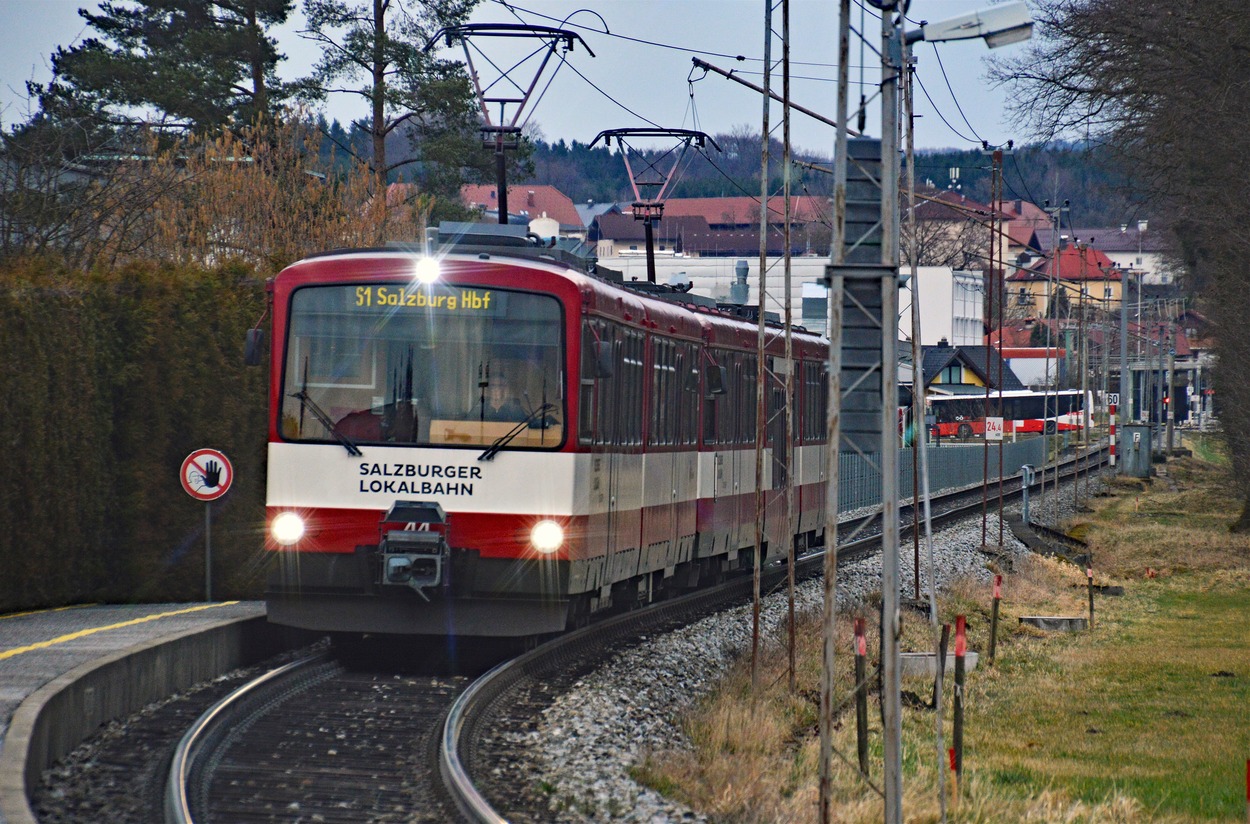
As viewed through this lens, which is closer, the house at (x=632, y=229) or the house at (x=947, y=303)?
the house at (x=947, y=303)

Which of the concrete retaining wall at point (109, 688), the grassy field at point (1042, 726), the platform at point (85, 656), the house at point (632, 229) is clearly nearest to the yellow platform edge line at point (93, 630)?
the platform at point (85, 656)

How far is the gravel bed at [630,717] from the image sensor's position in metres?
9.65

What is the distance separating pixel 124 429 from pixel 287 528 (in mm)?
4682

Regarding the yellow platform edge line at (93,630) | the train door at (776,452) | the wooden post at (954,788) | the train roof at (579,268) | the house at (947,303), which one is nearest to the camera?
the wooden post at (954,788)

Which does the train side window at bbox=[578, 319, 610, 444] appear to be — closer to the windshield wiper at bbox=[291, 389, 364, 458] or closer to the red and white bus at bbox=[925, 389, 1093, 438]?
the windshield wiper at bbox=[291, 389, 364, 458]

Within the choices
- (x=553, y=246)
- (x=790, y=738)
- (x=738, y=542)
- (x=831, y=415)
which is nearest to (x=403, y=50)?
(x=738, y=542)

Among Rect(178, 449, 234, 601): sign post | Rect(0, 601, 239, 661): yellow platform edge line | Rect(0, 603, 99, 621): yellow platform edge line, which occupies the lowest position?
Rect(0, 603, 99, 621): yellow platform edge line

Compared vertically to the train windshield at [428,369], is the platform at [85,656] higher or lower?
lower

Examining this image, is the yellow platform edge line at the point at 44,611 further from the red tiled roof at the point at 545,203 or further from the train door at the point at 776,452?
the red tiled roof at the point at 545,203

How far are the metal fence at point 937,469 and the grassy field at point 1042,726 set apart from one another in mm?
10950

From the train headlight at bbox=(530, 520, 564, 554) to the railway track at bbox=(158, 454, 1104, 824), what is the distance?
990 mm

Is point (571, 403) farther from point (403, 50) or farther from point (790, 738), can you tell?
point (403, 50)

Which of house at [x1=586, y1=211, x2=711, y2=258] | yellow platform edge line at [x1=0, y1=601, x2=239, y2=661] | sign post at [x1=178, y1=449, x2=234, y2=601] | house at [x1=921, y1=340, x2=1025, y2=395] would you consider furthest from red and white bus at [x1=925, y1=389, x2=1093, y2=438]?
house at [x1=586, y1=211, x2=711, y2=258]

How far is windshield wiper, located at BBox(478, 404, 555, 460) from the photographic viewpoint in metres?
13.8
